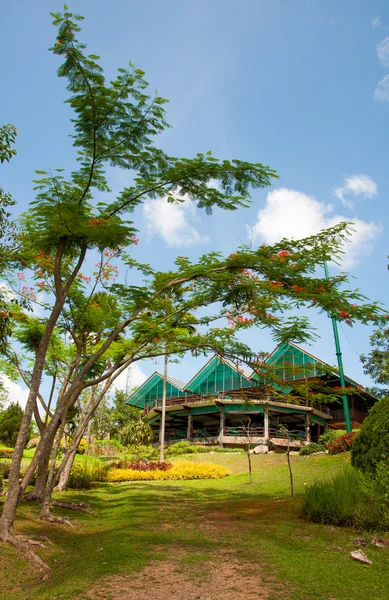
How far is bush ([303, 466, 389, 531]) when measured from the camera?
8.94 meters

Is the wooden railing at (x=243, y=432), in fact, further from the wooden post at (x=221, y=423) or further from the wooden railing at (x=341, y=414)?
the wooden railing at (x=341, y=414)

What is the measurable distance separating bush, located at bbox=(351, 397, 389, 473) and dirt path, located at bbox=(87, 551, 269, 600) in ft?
13.7

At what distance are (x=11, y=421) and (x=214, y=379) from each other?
17.3 metres

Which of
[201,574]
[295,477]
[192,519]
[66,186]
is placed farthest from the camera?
[295,477]

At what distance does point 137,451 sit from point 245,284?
86.6ft

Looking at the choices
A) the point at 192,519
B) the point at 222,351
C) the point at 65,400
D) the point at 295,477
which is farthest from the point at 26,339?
the point at 295,477

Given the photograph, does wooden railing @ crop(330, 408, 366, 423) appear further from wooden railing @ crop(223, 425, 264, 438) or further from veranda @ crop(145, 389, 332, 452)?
wooden railing @ crop(223, 425, 264, 438)

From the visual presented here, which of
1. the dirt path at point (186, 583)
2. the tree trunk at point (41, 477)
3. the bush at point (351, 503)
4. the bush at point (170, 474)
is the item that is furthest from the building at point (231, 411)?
the dirt path at point (186, 583)

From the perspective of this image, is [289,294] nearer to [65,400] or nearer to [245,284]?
[245,284]

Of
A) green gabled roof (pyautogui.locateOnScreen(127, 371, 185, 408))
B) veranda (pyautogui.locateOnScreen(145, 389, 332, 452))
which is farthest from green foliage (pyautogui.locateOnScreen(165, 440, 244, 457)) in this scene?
green gabled roof (pyautogui.locateOnScreen(127, 371, 185, 408))

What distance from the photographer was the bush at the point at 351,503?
29.3ft

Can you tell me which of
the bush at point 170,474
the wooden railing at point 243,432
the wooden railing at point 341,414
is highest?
the wooden railing at point 341,414

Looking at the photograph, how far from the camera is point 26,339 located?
16.6 metres

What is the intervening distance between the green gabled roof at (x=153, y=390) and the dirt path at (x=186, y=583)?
38.5 metres
